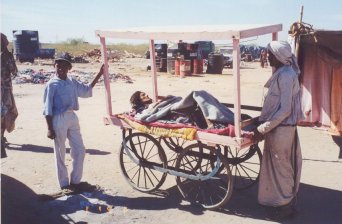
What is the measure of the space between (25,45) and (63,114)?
1160 inches

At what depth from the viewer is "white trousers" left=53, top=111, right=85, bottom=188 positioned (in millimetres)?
5180

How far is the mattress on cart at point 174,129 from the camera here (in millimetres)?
4582

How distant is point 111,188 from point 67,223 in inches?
47.9

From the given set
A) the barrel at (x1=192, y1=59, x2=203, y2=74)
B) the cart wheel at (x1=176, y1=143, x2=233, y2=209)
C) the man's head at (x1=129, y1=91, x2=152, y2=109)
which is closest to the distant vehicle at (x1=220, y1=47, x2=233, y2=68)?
the barrel at (x1=192, y1=59, x2=203, y2=74)

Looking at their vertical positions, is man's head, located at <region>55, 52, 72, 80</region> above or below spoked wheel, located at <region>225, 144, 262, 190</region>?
above

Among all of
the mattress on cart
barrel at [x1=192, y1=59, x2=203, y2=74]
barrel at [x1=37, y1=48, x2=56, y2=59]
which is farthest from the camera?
barrel at [x1=37, y1=48, x2=56, y2=59]

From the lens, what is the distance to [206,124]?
5008 mm

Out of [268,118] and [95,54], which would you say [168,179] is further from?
[95,54]

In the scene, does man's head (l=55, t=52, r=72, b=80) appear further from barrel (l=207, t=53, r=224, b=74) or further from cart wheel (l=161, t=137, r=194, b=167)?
barrel (l=207, t=53, r=224, b=74)

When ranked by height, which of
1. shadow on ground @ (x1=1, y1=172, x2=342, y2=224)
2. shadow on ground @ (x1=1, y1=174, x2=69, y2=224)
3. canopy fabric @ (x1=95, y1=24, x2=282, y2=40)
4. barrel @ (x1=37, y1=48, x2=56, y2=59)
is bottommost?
shadow on ground @ (x1=1, y1=172, x2=342, y2=224)

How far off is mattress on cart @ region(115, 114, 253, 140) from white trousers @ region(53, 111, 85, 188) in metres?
0.72

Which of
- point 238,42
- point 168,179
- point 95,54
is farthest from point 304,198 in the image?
point 95,54

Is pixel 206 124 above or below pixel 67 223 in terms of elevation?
above

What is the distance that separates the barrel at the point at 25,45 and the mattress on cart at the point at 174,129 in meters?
29.3
